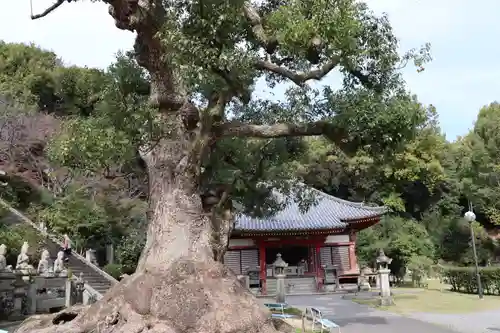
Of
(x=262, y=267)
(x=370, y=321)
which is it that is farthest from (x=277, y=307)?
→ (x=262, y=267)

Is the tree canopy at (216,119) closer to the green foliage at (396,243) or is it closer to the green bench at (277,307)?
the green bench at (277,307)

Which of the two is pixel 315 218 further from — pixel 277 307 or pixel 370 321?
pixel 370 321

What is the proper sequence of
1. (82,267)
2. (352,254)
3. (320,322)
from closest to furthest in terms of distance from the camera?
1. (320,322)
2. (82,267)
3. (352,254)

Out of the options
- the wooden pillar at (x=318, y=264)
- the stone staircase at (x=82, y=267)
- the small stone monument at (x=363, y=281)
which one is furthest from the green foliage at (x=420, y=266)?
the stone staircase at (x=82, y=267)

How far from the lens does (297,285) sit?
26.8 m

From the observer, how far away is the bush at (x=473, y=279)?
70.8ft

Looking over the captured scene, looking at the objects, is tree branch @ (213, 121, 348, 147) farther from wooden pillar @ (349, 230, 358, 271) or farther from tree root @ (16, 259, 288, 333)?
wooden pillar @ (349, 230, 358, 271)

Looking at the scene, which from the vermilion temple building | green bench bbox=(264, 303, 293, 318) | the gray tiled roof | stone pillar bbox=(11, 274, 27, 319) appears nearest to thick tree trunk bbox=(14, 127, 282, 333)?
stone pillar bbox=(11, 274, 27, 319)

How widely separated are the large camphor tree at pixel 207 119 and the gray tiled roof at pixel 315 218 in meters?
16.9

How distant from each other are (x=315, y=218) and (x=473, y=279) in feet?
29.7

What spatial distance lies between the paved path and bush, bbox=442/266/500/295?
23.4 feet

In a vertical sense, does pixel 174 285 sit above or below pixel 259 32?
below

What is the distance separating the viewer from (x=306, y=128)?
888 cm

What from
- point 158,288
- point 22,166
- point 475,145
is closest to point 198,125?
point 158,288
